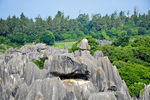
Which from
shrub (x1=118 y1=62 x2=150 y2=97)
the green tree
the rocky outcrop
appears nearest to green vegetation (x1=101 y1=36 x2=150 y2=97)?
shrub (x1=118 y1=62 x2=150 y2=97)

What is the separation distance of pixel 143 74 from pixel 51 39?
175 feet

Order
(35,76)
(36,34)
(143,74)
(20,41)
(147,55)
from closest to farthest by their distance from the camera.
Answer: (35,76) < (143,74) < (147,55) < (20,41) < (36,34)

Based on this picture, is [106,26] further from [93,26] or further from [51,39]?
[51,39]

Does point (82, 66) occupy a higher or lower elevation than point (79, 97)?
higher

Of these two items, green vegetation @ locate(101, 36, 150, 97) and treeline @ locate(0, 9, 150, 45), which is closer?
green vegetation @ locate(101, 36, 150, 97)

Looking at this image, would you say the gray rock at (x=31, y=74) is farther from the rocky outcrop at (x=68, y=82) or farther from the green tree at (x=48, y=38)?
the green tree at (x=48, y=38)

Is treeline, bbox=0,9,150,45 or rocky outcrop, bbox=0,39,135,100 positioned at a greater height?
treeline, bbox=0,9,150,45

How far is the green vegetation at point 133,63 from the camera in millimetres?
28153

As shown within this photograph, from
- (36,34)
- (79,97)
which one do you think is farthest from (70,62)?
(36,34)

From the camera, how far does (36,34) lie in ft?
293

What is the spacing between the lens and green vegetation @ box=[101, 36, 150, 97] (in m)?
28.2

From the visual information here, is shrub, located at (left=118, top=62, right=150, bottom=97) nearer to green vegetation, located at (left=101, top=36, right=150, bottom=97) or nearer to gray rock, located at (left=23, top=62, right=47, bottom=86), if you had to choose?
green vegetation, located at (left=101, top=36, right=150, bottom=97)

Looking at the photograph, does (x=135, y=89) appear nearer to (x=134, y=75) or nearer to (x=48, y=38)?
(x=134, y=75)

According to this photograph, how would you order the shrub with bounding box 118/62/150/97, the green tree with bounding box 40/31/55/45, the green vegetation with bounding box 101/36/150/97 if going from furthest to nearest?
the green tree with bounding box 40/31/55/45 → the shrub with bounding box 118/62/150/97 → the green vegetation with bounding box 101/36/150/97
